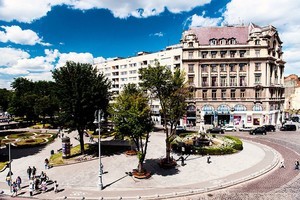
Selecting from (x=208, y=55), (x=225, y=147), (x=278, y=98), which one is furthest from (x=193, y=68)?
(x=225, y=147)

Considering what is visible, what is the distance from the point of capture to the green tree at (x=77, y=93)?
1554 inches

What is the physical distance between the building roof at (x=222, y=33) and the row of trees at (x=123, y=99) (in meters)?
39.8

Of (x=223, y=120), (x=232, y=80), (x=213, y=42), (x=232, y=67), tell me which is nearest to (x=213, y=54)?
(x=213, y=42)

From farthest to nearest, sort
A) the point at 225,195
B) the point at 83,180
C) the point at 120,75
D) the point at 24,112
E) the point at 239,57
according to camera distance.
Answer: the point at 120,75 < the point at 24,112 < the point at 239,57 < the point at 83,180 < the point at 225,195

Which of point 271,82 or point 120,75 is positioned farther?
point 120,75

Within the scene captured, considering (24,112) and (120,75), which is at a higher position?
(120,75)

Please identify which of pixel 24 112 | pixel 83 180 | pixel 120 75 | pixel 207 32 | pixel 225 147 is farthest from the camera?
pixel 120 75

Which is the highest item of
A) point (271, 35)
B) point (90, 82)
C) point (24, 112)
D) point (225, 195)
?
point (271, 35)

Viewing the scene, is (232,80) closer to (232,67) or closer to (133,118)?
(232,67)

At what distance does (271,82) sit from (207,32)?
24495mm

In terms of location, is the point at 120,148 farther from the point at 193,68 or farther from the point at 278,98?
the point at 278,98

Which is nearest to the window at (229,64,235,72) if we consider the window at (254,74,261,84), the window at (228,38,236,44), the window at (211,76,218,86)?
the window at (211,76,218,86)

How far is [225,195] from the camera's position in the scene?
963 inches

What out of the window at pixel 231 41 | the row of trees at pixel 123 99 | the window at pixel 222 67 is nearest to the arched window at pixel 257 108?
the window at pixel 222 67
